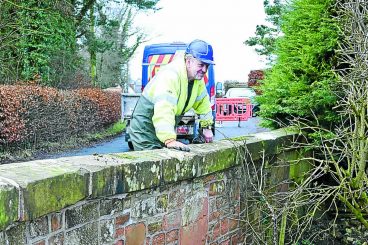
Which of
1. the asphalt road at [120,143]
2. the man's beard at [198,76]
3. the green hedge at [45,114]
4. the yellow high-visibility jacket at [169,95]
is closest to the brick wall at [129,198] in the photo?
the yellow high-visibility jacket at [169,95]

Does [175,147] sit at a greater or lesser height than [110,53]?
lesser

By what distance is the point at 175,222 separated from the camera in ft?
12.1

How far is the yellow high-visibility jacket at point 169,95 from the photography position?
373cm

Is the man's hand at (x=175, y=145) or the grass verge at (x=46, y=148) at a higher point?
the man's hand at (x=175, y=145)

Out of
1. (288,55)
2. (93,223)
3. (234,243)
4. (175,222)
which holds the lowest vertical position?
(234,243)

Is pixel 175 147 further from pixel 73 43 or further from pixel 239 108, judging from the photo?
pixel 73 43

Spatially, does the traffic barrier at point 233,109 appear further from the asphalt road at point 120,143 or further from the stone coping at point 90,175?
the stone coping at point 90,175

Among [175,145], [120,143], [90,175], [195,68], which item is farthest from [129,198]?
[120,143]

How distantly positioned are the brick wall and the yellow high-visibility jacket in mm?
215

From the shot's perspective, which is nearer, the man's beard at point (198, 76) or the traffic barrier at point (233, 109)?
the man's beard at point (198, 76)

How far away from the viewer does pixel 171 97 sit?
3799mm

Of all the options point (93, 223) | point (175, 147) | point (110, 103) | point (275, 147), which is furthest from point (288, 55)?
point (110, 103)

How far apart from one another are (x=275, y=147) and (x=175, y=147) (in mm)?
2032

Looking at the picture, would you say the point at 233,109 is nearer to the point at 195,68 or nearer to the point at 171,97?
the point at 195,68
